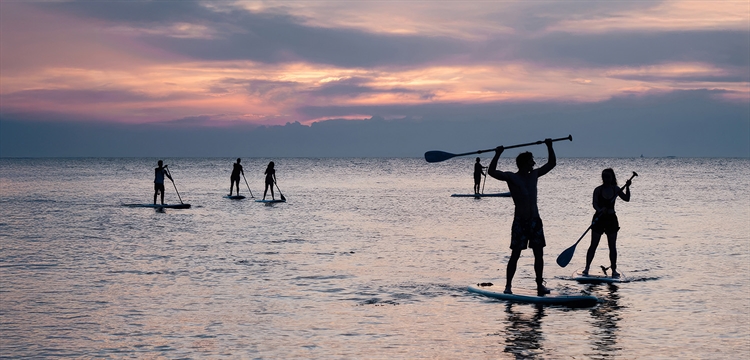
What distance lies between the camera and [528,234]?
11.5 metres

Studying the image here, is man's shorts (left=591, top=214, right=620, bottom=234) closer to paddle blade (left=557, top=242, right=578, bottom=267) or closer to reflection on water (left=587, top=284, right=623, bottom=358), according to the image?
paddle blade (left=557, top=242, right=578, bottom=267)

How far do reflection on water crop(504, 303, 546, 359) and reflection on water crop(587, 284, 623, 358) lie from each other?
0.64 meters

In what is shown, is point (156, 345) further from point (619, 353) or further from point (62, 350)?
point (619, 353)

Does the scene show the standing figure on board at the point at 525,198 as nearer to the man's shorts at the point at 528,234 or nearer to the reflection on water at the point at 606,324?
the man's shorts at the point at 528,234

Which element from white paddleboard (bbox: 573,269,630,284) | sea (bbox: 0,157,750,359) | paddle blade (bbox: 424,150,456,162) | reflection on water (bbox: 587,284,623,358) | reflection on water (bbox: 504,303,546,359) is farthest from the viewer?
paddle blade (bbox: 424,150,456,162)

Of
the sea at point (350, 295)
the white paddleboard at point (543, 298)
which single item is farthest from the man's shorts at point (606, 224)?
the white paddleboard at point (543, 298)

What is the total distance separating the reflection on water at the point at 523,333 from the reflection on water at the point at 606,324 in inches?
25.0

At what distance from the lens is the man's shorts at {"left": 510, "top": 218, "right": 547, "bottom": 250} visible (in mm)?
11445

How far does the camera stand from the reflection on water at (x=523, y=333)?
346 inches

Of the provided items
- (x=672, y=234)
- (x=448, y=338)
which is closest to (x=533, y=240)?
(x=448, y=338)

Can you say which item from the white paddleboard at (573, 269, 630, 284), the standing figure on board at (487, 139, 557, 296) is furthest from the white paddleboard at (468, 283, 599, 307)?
the white paddleboard at (573, 269, 630, 284)

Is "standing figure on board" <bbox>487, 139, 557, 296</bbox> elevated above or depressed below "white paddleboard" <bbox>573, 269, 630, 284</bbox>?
above

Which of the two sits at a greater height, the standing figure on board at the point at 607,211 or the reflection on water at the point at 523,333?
the standing figure on board at the point at 607,211

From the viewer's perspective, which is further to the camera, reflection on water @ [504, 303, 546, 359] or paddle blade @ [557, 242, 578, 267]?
paddle blade @ [557, 242, 578, 267]
